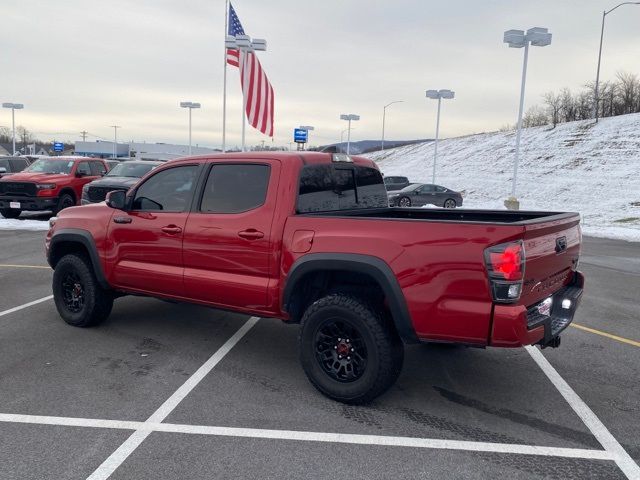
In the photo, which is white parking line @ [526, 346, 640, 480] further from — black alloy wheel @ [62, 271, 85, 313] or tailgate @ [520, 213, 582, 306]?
black alloy wheel @ [62, 271, 85, 313]

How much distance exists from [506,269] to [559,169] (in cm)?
4218

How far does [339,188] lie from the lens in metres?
4.77

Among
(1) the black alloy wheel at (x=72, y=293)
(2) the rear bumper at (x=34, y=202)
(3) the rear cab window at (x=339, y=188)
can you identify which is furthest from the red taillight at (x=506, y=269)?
(2) the rear bumper at (x=34, y=202)

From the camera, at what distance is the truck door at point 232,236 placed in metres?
4.27

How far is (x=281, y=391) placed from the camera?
4.17 metres

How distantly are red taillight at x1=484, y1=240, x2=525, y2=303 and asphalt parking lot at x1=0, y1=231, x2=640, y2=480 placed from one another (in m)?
1.00

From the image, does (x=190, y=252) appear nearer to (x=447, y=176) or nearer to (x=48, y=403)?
(x=48, y=403)

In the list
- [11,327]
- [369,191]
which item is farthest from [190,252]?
[11,327]

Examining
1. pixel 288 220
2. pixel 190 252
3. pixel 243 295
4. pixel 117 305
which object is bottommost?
pixel 117 305

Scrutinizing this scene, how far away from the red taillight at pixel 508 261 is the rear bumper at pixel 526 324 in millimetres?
222

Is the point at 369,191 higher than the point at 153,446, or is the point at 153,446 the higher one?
the point at 369,191

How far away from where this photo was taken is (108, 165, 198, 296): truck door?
484cm

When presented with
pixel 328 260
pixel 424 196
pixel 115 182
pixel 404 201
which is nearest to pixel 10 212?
pixel 115 182

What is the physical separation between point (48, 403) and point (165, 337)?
1682 mm
